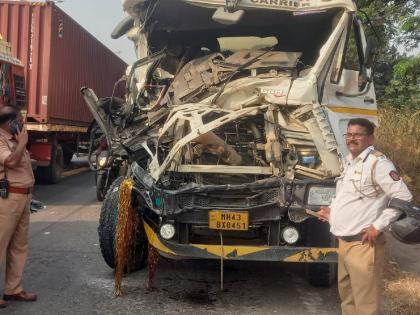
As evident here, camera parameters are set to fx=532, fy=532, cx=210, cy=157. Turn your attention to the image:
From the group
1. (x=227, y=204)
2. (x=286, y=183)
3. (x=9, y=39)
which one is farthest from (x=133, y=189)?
(x=9, y=39)

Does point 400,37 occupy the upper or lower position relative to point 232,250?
upper

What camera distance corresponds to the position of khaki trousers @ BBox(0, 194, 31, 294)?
4215 millimetres

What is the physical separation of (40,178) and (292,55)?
8.15m

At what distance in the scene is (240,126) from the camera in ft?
16.4

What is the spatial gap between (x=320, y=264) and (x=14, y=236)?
8.90 ft

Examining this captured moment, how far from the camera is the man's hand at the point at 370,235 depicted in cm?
314

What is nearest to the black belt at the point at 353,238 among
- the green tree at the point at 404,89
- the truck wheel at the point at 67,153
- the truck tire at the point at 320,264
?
the truck tire at the point at 320,264

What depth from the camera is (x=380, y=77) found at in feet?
58.1

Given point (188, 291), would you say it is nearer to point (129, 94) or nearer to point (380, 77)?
point (129, 94)

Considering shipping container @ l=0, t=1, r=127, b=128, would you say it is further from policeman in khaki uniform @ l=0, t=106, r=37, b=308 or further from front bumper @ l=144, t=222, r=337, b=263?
front bumper @ l=144, t=222, r=337, b=263

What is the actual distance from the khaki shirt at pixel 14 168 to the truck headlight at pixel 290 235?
2.15 m

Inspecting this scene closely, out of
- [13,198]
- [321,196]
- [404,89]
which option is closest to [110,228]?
[13,198]

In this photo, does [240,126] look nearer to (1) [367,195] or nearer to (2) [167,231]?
(2) [167,231]

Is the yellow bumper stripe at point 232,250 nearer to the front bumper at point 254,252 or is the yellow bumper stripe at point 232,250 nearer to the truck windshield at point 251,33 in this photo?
the front bumper at point 254,252
